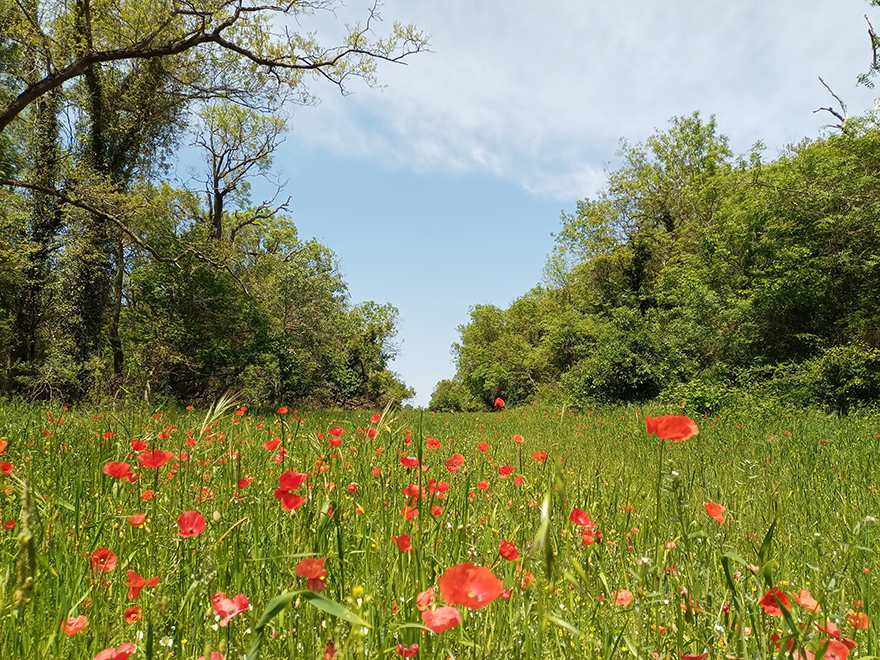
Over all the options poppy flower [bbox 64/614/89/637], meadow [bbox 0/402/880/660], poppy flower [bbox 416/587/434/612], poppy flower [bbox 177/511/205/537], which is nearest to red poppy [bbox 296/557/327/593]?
meadow [bbox 0/402/880/660]

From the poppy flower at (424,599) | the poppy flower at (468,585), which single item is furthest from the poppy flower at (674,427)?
the poppy flower at (424,599)

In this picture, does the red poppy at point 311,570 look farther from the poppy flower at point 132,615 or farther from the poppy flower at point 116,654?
the poppy flower at point 132,615

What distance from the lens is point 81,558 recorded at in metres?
1.52

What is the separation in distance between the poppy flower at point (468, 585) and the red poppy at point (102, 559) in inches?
41.1

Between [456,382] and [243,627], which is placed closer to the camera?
[243,627]

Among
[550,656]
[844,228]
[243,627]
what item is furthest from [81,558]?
[844,228]

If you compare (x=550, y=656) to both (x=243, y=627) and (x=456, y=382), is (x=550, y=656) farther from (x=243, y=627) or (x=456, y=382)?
(x=456, y=382)

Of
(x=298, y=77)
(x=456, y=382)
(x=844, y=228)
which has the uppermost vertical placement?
(x=298, y=77)

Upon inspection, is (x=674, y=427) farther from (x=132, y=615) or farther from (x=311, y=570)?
(x=132, y=615)

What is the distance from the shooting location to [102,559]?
1.18 m

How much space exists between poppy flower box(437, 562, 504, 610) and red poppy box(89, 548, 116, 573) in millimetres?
1044

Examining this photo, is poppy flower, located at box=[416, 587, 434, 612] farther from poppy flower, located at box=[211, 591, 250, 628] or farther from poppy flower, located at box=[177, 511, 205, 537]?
poppy flower, located at box=[177, 511, 205, 537]

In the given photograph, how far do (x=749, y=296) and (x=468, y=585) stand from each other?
52.9 feet

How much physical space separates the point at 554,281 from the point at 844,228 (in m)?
22.6
